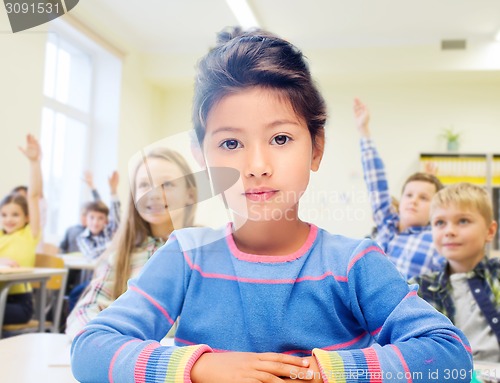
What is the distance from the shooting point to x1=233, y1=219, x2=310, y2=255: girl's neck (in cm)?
59

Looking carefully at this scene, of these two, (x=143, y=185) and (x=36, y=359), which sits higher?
(x=143, y=185)

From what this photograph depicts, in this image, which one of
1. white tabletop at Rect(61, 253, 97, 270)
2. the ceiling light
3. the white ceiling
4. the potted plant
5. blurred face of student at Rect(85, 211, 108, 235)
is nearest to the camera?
white tabletop at Rect(61, 253, 97, 270)

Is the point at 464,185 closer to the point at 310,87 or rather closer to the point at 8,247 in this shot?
the point at 310,87

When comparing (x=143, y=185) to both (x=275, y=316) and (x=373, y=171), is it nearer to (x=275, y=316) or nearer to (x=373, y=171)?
(x=275, y=316)

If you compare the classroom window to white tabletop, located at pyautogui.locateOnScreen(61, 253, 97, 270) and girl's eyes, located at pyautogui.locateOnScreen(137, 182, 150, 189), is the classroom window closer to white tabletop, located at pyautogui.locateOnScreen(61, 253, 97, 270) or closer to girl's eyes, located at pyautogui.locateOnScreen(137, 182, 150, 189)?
white tabletop, located at pyautogui.locateOnScreen(61, 253, 97, 270)

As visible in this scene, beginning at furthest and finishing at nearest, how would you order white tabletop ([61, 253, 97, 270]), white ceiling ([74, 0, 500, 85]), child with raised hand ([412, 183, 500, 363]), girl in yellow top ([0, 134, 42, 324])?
white ceiling ([74, 0, 500, 85]) < white tabletop ([61, 253, 97, 270]) < girl in yellow top ([0, 134, 42, 324]) < child with raised hand ([412, 183, 500, 363])

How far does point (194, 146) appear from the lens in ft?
1.79

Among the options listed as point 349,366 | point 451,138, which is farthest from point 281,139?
point 451,138

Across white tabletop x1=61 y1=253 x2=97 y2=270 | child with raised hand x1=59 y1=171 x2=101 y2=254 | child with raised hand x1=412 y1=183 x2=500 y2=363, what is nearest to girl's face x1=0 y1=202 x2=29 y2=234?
white tabletop x1=61 y1=253 x2=97 y2=270

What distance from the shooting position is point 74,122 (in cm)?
480

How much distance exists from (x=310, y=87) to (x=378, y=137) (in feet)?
17.3

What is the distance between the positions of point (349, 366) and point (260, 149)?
217 millimetres

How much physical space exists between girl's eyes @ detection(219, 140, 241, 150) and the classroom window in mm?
4105

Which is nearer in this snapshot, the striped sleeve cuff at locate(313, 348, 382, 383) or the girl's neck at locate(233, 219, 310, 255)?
the striped sleeve cuff at locate(313, 348, 382, 383)
